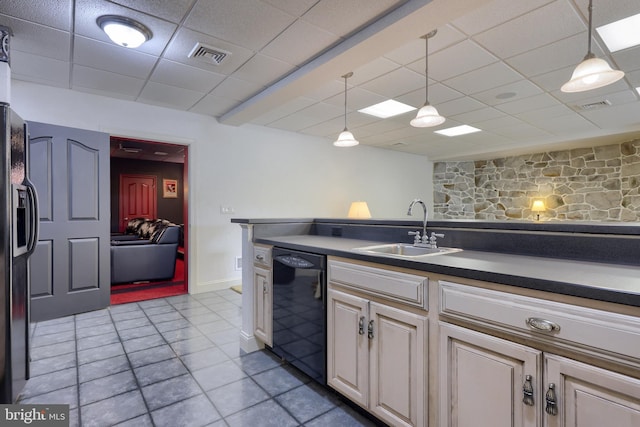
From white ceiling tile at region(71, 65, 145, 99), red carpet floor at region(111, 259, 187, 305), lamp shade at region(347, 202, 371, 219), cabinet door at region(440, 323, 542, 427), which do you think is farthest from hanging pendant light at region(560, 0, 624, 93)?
red carpet floor at region(111, 259, 187, 305)

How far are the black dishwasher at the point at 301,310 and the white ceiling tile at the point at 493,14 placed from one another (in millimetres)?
2018

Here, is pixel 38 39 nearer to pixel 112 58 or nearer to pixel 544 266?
pixel 112 58

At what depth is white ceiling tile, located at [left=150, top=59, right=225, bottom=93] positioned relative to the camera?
3.03 m

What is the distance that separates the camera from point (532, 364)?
3.57 ft

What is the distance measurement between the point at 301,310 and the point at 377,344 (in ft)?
2.07

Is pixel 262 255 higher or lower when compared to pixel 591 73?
lower

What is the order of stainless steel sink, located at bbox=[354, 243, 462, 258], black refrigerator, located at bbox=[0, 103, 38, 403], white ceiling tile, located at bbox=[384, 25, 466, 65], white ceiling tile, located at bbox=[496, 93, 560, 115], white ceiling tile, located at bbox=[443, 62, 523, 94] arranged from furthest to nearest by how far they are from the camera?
white ceiling tile, located at bbox=[496, 93, 560, 115], white ceiling tile, located at bbox=[443, 62, 523, 94], white ceiling tile, located at bbox=[384, 25, 466, 65], stainless steel sink, located at bbox=[354, 243, 462, 258], black refrigerator, located at bbox=[0, 103, 38, 403]

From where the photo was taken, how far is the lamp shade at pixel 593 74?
6.54ft

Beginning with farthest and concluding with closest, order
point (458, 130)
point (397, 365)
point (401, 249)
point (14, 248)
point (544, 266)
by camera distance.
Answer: point (458, 130) → point (401, 249) → point (14, 248) → point (397, 365) → point (544, 266)

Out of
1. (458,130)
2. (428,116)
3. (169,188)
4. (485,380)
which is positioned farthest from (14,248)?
(169,188)

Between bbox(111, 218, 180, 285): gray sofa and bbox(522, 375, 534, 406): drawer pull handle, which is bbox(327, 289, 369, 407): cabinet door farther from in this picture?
bbox(111, 218, 180, 285): gray sofa

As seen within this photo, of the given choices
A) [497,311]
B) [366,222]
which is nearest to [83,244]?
[366,222]

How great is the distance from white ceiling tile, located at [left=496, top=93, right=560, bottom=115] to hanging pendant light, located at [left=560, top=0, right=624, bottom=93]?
184 cm

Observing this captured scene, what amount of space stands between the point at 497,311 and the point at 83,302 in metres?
4.07
